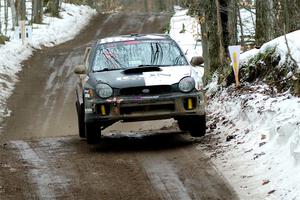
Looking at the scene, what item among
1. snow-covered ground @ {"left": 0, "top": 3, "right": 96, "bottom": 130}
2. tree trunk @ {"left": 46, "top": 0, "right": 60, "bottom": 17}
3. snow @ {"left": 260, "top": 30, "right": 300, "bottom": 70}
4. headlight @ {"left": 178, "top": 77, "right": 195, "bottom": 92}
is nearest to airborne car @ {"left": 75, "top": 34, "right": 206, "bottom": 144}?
headlight @ {"left": 178, "top": 77, "right": 195, "bottom": 92}

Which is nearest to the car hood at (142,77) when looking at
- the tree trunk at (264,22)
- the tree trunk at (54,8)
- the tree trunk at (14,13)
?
the tree trunk at (264,22)

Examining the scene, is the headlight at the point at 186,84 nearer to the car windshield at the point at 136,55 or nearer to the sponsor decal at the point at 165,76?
the sponsor decal at the point at 165,76

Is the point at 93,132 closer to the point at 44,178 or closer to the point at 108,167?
the point at 108,167

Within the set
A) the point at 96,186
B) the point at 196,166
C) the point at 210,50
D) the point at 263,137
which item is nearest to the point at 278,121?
the point at 263,137

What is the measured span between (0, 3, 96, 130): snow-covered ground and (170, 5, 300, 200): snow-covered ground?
797 cm

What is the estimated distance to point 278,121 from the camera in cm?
768

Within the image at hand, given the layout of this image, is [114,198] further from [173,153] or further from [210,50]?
[210,50]

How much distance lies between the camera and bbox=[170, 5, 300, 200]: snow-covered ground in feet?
20.9

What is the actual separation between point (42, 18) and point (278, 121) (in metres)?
28.7

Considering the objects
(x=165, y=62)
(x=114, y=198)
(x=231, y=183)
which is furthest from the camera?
(x=165, y=62)

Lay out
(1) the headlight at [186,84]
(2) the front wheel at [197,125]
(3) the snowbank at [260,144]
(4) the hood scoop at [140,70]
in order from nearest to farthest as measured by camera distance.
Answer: (3) the snowbank at [260,144] → (1) the headlight at [186,84] → (4) the hood scoop at [140,70] → (2) the front wheel at [197,125]

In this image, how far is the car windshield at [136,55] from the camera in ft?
31.4

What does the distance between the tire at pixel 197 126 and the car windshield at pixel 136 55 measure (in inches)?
39.5

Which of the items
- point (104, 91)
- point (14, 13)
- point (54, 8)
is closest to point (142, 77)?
point (104, 91)
